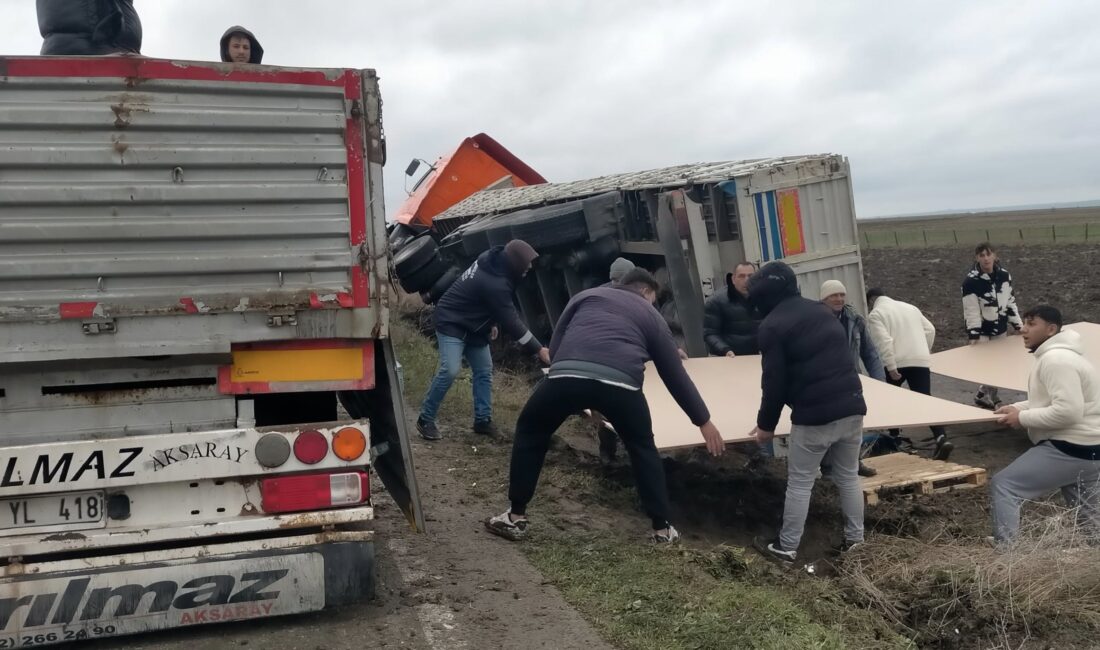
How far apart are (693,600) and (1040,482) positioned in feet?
7.76

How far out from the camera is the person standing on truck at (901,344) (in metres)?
8.16

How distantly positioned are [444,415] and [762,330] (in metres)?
4.21

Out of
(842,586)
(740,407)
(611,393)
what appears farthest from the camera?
(740,407)

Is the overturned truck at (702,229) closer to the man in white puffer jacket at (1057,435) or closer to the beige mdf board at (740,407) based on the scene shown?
the beige mdf board at (740,407)

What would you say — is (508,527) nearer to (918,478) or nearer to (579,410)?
(579,410)

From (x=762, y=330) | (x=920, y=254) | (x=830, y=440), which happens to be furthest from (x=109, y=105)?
(x=920, y=254)

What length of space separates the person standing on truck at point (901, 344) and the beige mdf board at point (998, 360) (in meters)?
0.50

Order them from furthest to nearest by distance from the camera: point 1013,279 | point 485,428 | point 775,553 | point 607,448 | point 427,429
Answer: point 1013,279 < point 485,428 < point 427,429 < point 607,448 < point 775,553

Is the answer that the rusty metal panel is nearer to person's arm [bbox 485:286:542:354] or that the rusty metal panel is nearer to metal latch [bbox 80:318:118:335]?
metal latch [bbox 80:318:118:335]

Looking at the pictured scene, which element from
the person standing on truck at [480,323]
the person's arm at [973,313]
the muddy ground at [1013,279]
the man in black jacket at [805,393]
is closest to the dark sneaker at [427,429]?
the person standing on truck at [480,323]

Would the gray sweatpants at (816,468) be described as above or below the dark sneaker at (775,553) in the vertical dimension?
above

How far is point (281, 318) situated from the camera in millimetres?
4066

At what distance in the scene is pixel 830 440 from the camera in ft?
17.8

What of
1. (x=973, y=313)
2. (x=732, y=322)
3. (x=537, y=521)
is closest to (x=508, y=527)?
(x=537, y=521)
